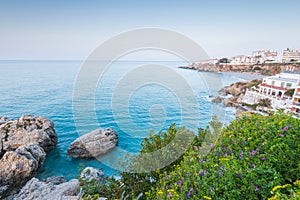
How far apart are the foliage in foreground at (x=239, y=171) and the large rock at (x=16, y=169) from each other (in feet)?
23.4

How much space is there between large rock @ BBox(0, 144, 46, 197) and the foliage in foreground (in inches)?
281

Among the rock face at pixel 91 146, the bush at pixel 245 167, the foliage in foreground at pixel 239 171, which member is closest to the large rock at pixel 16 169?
the rock face at pixel 91 146

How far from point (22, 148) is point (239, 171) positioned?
11.5 metres

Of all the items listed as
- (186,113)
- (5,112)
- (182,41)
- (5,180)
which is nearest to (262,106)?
(186,113)

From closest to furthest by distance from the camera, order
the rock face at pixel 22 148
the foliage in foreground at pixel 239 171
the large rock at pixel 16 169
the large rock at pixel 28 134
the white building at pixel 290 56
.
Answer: the foliage in foreground at pixel 239 171, the large rock at pixel 16 169, the rock face at pixel 22 148, the large rock at pixel 28 134, the white building at pixel 290 56

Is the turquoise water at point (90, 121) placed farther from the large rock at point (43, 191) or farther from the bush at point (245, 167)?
the bush at point (245, 167)

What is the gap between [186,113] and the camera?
20.9m

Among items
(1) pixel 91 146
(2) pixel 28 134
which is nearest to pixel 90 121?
(1) pixel 91 146

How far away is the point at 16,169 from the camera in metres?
8.47

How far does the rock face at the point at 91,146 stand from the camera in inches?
481

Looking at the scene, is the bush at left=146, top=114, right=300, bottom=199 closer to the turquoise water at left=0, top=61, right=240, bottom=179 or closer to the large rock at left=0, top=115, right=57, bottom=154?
the turquoise water at left=0, top=61, right=240, bottom=179

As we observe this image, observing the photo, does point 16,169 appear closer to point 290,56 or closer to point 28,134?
point 28,134

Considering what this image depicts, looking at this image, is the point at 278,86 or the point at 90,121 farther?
the point at 278,86

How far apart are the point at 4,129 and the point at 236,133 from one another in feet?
52.1
